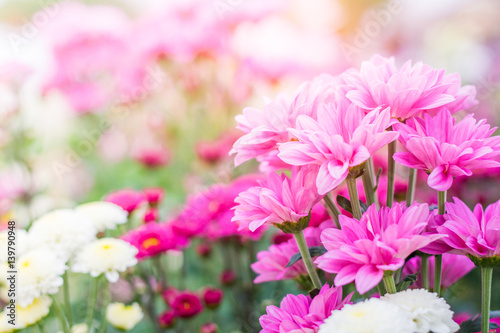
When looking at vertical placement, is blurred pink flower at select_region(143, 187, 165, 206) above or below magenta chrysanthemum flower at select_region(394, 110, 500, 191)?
above

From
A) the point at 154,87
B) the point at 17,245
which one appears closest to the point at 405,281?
the point at 17,245

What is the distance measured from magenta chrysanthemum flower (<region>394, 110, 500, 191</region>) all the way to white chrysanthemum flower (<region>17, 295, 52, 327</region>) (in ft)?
1.53

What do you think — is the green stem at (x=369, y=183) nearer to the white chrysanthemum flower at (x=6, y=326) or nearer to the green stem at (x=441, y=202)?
the green stem at (x=441, y=202)

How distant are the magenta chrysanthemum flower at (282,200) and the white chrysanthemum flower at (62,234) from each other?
25cm

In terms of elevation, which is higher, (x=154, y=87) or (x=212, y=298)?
(x=154, y=87)

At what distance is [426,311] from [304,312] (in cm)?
11

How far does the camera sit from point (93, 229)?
25.0 inches

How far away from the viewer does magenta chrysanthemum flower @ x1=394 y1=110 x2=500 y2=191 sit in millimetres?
419

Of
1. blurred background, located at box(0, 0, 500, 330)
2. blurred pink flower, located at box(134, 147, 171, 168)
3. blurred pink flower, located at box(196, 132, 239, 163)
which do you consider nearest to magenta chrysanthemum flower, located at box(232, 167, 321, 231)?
blurred background, located at box(0, 0, 500, 330)

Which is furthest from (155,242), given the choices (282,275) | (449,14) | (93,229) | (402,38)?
(449,14)

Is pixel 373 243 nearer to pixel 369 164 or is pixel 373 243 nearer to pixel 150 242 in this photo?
pixel 369 164

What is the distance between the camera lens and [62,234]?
1.98ft

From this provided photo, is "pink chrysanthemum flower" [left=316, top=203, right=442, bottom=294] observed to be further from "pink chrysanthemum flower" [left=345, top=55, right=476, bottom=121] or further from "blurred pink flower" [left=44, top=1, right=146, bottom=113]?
"blurred pink flower" [left=44, top=1, right=146, bottom=113]

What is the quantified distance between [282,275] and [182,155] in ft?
3.04
